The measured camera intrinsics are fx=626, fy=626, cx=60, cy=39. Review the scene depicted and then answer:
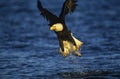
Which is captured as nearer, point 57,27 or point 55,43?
point 57,27

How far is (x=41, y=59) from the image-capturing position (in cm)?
1512

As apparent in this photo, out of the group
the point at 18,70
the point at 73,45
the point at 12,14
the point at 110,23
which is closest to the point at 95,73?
the point at 73,45

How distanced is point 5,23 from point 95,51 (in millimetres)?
6930

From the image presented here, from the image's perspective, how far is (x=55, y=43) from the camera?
1755cm

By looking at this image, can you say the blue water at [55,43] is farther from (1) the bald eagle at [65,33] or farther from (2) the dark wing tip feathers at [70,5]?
(2) the dark wing tip feathers at [70,5]

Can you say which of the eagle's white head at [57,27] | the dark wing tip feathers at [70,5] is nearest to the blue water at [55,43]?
the eagle's white head at [57,27]

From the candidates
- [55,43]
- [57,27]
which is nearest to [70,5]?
[57,27]

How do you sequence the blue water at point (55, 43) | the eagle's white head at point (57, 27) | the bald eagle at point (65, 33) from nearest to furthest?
the eagle's white head at point (57, 27) → the bald eagle at point (65, 33) → the blue water at point (55, 43)

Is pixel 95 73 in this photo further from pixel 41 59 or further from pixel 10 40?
pixel 10 40

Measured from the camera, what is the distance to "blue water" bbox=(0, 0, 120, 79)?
1370cm

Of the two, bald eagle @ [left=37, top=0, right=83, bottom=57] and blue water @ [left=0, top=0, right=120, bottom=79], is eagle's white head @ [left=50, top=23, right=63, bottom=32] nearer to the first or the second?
bald eagle @ [left=37, top=0, right=83, bottom=57]

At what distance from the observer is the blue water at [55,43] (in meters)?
13.7

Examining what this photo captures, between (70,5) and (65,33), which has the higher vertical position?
(70,5)

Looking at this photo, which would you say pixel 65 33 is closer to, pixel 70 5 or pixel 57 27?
pixel 57 27
